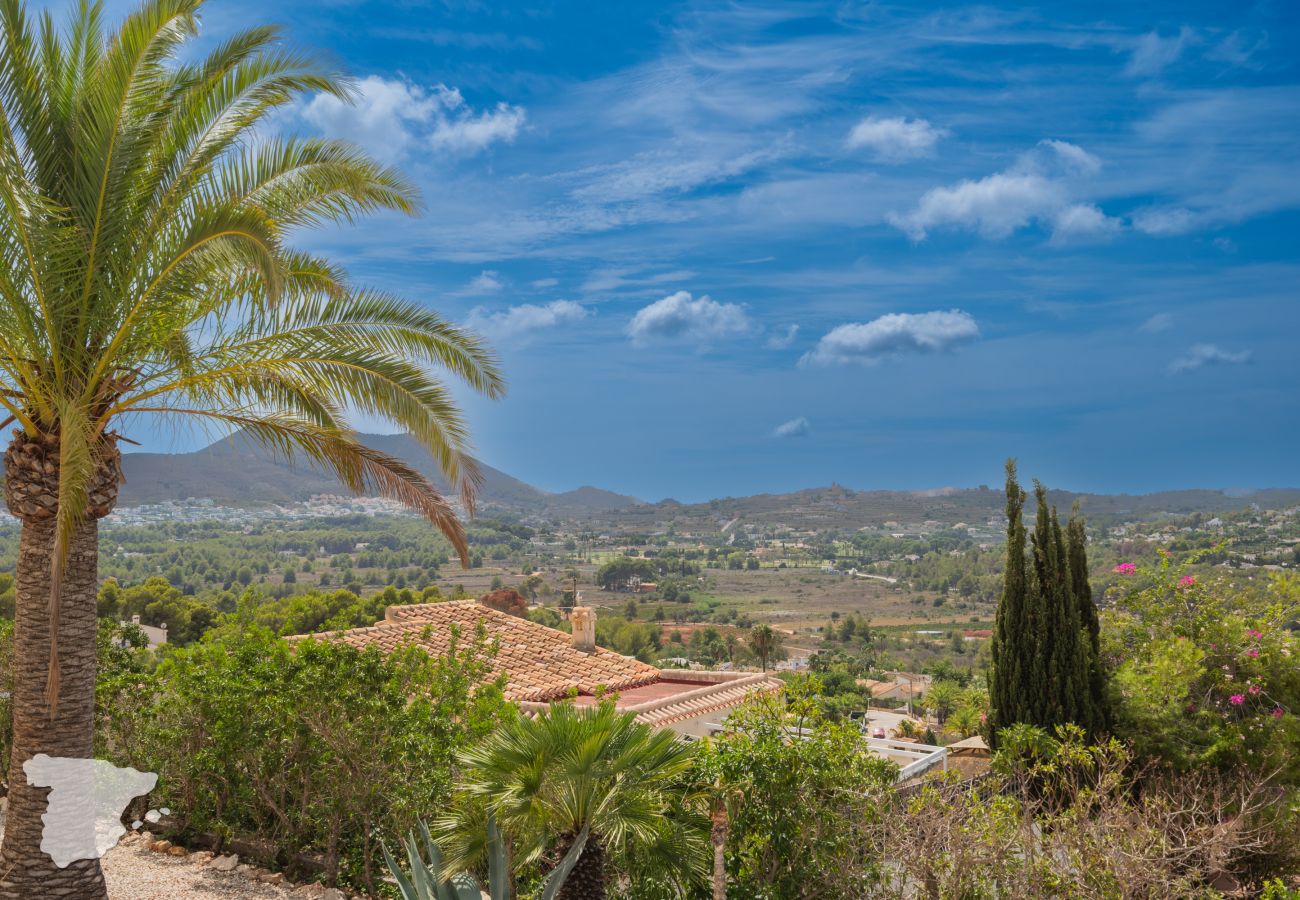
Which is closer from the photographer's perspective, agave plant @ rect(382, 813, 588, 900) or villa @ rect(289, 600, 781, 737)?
agave plant @ rect(382, 813, 588, 900)

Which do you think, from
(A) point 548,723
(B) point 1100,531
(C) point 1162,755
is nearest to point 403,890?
(A) point 548,723

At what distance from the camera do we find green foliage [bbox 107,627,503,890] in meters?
8.12

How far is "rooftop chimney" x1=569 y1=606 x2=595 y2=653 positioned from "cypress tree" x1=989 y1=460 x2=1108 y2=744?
9.00 m

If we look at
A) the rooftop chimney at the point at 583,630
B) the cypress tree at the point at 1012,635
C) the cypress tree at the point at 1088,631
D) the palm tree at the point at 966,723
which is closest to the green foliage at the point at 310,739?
the cypress tree at the point at 1012,635

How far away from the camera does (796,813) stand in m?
7.00

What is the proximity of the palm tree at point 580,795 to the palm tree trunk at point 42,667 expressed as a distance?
2935 mm

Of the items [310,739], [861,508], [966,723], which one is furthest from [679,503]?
[310,739]

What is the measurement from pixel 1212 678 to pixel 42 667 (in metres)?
12.9

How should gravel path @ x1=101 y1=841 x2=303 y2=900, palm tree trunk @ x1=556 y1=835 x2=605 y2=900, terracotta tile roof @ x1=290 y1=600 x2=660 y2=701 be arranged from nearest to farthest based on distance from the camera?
palm tree trunk @ x1=556 y1=835 x2=605 y2=900 → gravel path @ x1=101 y1=841 x2=303 y2=900 → terracotta tile roof @ x1=290 y1=600 x2=660 y2=701

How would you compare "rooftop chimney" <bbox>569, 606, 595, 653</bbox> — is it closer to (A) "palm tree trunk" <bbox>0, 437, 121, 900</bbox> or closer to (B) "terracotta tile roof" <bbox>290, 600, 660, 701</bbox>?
(B) "terracotta tile roof" <bbox>290, 600, 660, 701</bbox>

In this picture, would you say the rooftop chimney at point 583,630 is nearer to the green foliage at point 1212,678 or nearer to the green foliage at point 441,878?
the green foliage at point 1212,678

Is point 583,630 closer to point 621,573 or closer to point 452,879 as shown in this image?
point 452,879

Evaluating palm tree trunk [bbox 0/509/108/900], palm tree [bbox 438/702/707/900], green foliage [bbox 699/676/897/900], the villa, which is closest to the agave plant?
palm tree [bbox 438/702/707/900]

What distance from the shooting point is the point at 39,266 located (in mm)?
6598
